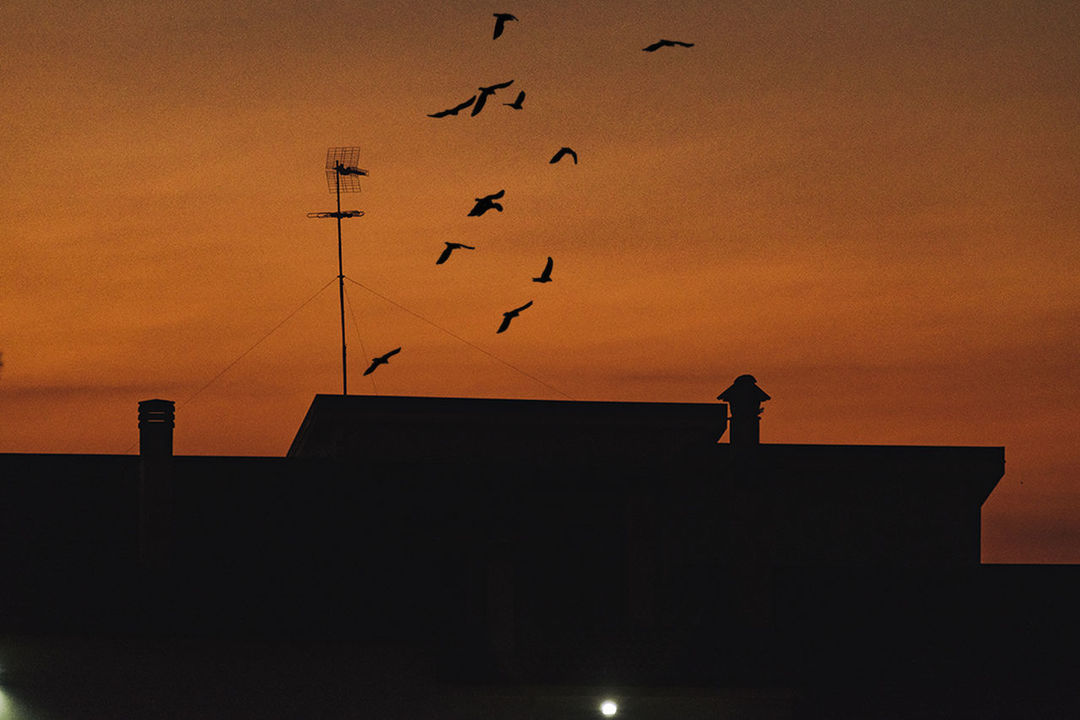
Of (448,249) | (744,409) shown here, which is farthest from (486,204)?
(744,409)

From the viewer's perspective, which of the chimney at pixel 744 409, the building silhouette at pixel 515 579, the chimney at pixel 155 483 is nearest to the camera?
the building silhouette at pixel 515 579

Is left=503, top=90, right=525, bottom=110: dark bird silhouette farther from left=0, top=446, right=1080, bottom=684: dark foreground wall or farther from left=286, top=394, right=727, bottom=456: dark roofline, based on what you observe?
left=286, top=394, right=727, bottom=456: dark roofline

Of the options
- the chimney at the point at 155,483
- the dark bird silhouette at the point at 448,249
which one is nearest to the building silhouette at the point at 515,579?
the chimney at the point at 155,483

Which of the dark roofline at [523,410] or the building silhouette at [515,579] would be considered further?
the dark roofline at [523,410]

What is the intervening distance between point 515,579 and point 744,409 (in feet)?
29.7

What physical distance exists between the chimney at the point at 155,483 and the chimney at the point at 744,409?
1133 centimetres

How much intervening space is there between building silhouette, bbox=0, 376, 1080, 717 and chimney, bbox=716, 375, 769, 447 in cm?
4

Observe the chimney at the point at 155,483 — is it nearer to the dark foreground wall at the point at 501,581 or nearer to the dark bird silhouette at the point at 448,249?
the dark foreground wall at the point at 501,581

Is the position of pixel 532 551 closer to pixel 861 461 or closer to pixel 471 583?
pixel 471 583

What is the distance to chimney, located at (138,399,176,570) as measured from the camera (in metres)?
25.4

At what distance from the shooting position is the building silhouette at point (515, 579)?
22703 mm

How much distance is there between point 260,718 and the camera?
21953mm

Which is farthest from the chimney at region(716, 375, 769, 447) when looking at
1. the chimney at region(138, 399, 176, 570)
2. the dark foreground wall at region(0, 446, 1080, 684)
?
the chimney at region(138, 399, 176, 570)

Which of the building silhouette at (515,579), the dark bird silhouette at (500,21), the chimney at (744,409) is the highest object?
the dark bird silhouette at (500,21)
